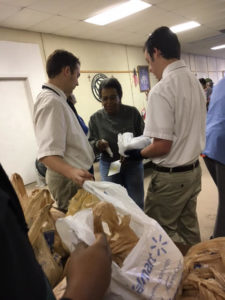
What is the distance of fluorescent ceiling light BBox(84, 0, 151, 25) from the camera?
402 cm

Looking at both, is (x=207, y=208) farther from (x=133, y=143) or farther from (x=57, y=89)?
(x=57, y=89)

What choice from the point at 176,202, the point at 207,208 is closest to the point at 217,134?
the point at 176,202

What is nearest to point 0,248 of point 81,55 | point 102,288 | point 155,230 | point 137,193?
Answer: point 102,288

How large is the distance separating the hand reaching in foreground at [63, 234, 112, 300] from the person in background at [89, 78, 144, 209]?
4.71 ft

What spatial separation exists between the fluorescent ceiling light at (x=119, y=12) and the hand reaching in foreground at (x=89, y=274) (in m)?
4.18

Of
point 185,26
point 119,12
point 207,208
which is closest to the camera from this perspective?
point 207,208

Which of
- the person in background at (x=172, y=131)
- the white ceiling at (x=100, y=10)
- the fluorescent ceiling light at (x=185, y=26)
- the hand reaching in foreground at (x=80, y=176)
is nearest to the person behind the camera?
the hand reaching in foreground at (x=80, y=176)

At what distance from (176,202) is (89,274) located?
1055 millimetres

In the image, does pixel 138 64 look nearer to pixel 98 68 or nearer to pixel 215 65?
pixel 98 68

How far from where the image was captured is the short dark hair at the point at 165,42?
137cm

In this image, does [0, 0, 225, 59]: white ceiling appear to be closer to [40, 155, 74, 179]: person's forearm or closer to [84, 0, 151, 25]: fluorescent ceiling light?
[84, 0, 151, 25]: fluorescent ceiling light

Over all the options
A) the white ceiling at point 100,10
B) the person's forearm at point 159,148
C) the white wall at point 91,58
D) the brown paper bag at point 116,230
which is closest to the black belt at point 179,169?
the person's forearm at point 159,148

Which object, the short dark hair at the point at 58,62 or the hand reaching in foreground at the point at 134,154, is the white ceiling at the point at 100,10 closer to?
the short dark hair at the point at 58,62

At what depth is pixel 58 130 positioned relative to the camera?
4.28 feet
